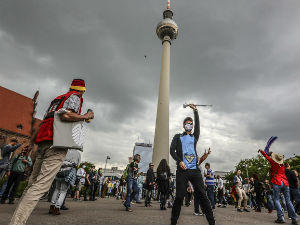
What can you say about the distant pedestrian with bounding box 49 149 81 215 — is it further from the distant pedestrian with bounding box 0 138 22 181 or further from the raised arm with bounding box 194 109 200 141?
the raised arm with bounding box 194 109 200 141

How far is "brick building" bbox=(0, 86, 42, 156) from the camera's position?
117 feet

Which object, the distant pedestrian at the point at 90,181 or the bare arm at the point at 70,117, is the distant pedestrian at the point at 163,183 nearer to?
the distant pedestrian at the point at 90,181

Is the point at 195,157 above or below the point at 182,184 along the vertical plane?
above

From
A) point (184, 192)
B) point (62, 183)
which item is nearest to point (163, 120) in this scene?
point (62, 183)

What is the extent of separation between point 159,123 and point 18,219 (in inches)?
1357

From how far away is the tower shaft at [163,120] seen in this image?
3475 centimetres

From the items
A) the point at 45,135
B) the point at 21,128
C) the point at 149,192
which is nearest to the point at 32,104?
the point at 21,128

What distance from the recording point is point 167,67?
131 feet

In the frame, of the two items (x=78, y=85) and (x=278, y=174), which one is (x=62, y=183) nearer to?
(x=78, y=85)

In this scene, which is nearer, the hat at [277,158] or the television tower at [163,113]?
the hat at [277,158]

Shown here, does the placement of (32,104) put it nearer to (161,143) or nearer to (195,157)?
(161,143)

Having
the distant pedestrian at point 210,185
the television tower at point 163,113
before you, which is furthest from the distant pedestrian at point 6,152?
the television tower at point 163,113

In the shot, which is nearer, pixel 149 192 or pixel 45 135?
pixel 45 135

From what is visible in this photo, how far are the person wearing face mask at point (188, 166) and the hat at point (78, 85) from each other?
1.93 metres
